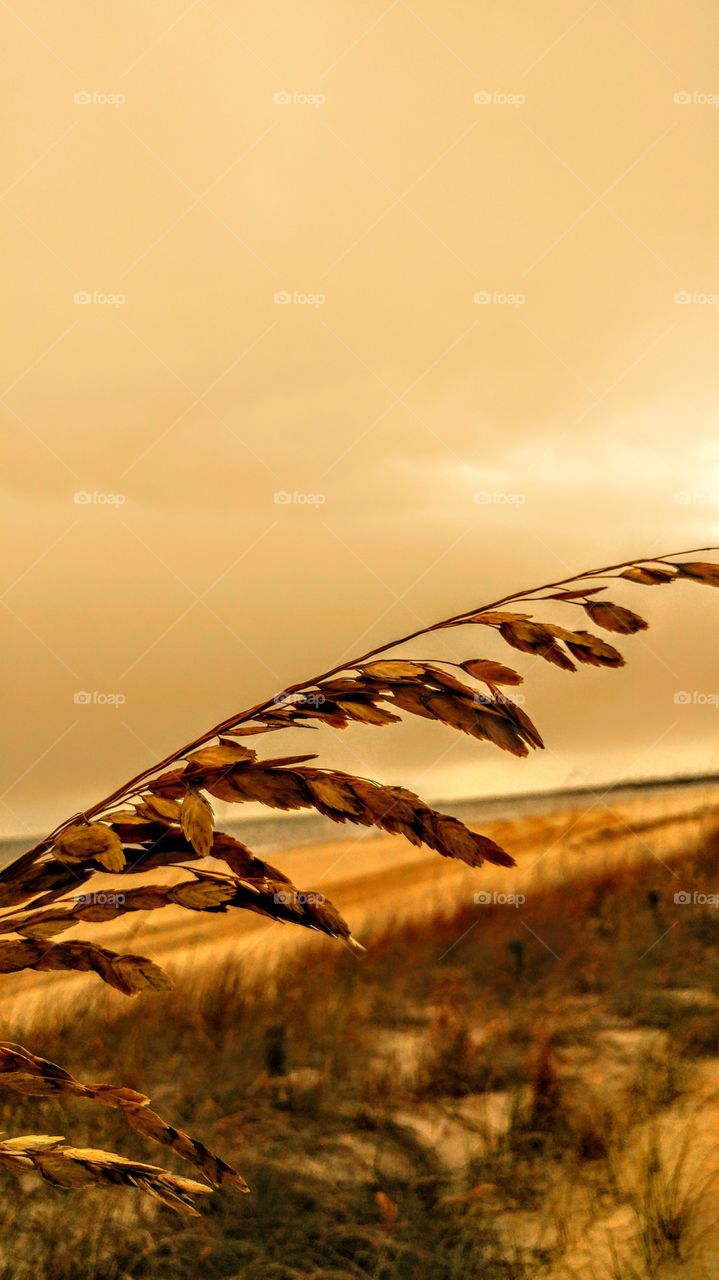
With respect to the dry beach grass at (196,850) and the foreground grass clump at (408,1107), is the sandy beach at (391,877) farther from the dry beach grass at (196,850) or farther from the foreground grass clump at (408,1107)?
the dry beach grass at (196,850)

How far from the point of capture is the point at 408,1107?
101 cm

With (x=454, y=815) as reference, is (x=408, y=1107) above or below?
below

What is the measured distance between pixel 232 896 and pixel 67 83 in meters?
0.89

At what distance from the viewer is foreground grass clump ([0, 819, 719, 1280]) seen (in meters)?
0.99

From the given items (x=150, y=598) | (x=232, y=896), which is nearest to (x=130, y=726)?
(x=150, y=598)

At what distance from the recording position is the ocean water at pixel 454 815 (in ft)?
3.43

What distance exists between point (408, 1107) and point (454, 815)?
0.90 feet

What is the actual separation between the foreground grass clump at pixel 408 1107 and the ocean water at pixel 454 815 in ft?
0.32

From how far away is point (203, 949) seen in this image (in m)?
1.03

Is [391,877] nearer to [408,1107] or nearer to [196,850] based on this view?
[408,1107]

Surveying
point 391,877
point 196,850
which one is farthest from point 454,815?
point 196,850

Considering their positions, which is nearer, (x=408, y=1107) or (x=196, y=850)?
(x=196, y=850)

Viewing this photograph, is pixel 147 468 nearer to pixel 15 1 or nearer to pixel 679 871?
pixel 15 1

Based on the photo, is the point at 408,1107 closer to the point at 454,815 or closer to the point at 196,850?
the point at 454,815
